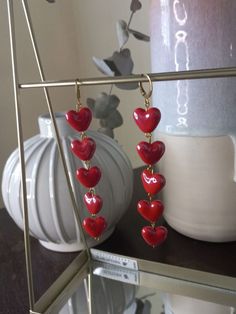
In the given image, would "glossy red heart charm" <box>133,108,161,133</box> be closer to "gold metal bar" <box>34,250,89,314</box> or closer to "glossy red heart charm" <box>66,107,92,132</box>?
"glossy red heart charm" <box>66,107,92,132</box>

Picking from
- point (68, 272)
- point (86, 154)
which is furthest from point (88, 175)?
point (68, 272)

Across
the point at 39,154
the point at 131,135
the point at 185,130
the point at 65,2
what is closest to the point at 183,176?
the point at 185,130

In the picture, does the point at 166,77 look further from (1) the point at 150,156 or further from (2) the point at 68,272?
(2) the point at 68,272

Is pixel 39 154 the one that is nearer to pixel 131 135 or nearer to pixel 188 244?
pixel 188 244

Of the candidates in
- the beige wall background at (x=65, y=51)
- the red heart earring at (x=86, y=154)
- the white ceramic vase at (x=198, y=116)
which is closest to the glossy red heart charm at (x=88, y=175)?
the red heart earring at (x=86, y=154)

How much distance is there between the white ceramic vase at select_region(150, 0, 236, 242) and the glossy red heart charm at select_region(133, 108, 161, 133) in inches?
4.4

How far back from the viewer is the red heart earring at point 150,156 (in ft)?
0.84

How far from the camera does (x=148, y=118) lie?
254mm

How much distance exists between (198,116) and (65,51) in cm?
63

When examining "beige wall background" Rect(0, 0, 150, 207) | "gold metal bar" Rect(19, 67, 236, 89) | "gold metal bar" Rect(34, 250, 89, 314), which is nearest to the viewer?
"gold metal bar" Rect(19, 67, 236, 89)

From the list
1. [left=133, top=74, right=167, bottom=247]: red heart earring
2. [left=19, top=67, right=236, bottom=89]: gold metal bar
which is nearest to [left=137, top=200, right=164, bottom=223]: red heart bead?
[left=133, top=74, right=167, bottom=247]: red heart earring

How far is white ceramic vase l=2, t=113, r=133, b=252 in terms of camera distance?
38 centimetres

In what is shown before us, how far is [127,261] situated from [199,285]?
3.1 inches

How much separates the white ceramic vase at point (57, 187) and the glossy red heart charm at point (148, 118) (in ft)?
0.48
